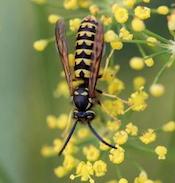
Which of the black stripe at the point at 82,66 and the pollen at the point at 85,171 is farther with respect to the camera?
the black stripe at the point at 82,66

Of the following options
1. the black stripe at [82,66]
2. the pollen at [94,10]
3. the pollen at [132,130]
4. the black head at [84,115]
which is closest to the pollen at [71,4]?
the pollen at [94,10]

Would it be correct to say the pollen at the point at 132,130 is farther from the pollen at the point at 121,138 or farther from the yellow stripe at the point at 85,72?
the yellow stripe at the point at 85,72

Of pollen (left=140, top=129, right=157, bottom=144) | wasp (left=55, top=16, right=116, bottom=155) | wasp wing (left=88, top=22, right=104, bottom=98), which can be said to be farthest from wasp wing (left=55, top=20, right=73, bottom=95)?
pollen (left=140, top=129, right=157, bottom=144)

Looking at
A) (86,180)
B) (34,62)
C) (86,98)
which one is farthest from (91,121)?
(34,62)

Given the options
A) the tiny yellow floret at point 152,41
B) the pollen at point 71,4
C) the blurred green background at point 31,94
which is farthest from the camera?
the blurred green background at point 31,94

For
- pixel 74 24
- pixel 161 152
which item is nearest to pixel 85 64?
pixel 74 24

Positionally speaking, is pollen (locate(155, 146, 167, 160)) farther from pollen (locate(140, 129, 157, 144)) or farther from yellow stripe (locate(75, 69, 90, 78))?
yellow stripe (locate(75, 69, 90, 78))
